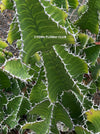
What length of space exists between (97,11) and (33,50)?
524 millimetres

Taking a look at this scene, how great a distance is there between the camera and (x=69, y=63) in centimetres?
78

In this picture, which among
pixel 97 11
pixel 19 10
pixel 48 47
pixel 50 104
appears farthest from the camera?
pixel 97 11

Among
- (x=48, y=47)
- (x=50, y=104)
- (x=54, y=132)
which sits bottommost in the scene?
(x=54, y=132)

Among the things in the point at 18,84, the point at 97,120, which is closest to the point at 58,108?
the point at 97,120

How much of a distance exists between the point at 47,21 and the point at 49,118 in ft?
1.43

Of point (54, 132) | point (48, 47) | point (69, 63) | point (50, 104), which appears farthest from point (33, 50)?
point (54, 132)

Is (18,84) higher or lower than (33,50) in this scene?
lower

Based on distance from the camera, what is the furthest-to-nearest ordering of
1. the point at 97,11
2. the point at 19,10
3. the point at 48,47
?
1. the point at 97,11
2. the point at 48,47
3. the point at 19,10

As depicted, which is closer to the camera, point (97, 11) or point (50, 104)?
point (50, 104)

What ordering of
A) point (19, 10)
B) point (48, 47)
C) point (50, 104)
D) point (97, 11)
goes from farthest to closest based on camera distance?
point (97, 11) → point (50, 104) → point (48, 47) → point (19, 10)

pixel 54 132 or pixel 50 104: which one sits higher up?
pixel 50 104

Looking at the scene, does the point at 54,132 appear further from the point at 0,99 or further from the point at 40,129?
the point at 0,99

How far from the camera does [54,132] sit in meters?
0.91

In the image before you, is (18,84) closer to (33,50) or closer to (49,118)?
(49,118)
